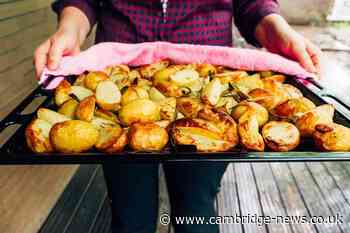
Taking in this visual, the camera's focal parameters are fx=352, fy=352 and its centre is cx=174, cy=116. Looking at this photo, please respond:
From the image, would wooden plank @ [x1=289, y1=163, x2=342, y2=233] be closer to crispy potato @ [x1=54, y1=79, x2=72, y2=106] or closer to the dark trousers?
the dark trousers

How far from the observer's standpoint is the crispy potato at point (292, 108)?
2.20 ft

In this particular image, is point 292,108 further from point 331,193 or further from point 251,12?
point 331,193

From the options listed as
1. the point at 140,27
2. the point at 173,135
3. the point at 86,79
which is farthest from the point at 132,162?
the point at 140,27

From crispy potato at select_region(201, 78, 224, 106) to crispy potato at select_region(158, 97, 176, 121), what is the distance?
7 cm

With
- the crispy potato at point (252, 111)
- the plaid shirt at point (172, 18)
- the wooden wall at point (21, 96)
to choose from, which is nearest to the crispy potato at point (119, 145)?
the crispy potato at point (252, 111)

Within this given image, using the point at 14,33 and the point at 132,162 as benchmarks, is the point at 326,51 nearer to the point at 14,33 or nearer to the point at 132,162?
the point at 14,33

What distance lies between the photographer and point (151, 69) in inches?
34.9

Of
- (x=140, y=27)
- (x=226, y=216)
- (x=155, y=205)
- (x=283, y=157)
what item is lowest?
(x=226, y=216)

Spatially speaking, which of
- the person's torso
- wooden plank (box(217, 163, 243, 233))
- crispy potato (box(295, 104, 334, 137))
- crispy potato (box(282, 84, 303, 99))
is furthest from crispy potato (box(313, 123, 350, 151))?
wooden plank (box(217, 163, 243, 233))

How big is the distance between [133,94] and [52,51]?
0.83ft

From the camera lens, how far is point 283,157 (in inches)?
21.1

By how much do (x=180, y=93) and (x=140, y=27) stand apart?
322 millimetres

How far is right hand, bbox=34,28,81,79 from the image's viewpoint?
2.67 ft

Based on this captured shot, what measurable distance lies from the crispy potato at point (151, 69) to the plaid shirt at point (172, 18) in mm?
127
